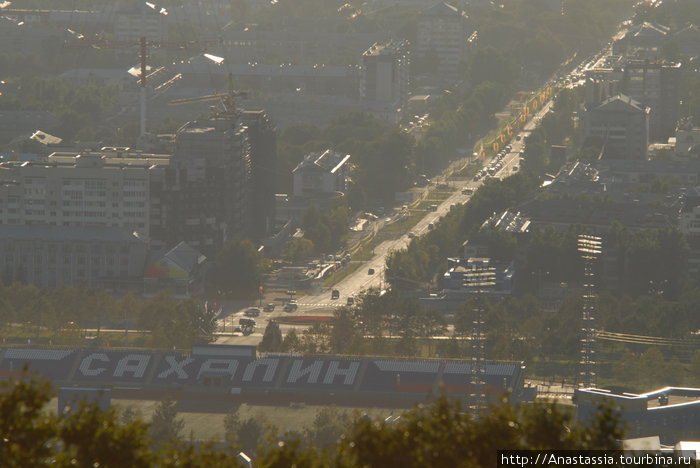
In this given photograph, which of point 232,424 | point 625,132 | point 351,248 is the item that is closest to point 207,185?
point 351,248

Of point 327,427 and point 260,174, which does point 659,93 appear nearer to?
point 260,174

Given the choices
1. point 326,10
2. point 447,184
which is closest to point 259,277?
point 447,184

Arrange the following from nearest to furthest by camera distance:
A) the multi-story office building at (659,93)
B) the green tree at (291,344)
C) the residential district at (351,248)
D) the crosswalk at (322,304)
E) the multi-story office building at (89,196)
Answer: the residential district at (351,248) → the green tree at (291,344) → the crosswalk at (322,304) → the multi-story office building at (89,196) → the multi-story office building at (659,93)

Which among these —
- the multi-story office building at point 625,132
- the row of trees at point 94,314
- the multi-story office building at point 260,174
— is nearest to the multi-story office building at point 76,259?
the row of trees at point 94,314

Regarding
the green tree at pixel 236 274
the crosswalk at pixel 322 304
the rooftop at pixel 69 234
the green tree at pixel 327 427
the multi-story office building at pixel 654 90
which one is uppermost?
the green tree at pixel 327 427

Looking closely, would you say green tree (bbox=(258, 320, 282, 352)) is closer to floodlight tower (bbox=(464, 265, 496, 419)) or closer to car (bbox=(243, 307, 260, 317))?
car (bbox=(243, 307, 260, 317))

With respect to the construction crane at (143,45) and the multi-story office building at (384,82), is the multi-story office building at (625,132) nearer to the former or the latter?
the multi-story office building at (384,82)

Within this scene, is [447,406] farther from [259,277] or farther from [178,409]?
[259,277]
